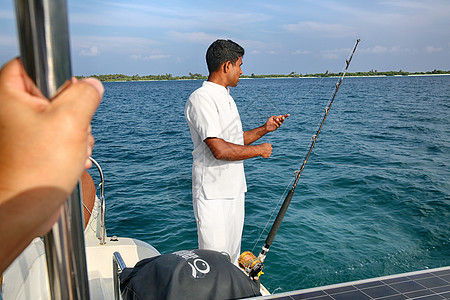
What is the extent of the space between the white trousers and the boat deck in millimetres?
1212

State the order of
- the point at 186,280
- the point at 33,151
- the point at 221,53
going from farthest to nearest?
1. the point at 221,53
2. the point at 186,280
3. the point at 33,151

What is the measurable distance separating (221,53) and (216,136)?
546 millimetres

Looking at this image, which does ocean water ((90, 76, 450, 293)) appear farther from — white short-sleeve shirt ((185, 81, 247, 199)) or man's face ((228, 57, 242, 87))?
white short-sleeve shirt ((185, 81, 247, 199))

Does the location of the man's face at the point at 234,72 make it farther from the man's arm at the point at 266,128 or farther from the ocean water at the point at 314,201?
the ocean water at the point at 314,201

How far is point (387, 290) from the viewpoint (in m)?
1.34

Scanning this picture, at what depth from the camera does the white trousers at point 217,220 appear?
8.15 feet

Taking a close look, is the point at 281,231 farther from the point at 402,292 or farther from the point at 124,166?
the point at 124,166

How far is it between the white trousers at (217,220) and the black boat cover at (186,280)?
1.10m

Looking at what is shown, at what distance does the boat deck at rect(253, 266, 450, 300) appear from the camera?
1.29 meters

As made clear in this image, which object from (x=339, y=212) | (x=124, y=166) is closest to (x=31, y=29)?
(x=339, y=212)

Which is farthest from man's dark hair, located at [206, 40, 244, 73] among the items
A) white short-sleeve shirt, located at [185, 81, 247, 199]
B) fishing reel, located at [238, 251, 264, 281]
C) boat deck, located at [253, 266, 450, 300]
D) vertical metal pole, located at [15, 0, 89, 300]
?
vertical metal pole, located at [15, 0, 89, 300]

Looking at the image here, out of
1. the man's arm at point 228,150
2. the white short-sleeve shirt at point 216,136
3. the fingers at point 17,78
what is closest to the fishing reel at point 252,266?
the white short-sleeve shirt at point 216,136

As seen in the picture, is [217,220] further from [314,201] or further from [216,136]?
[314,201]

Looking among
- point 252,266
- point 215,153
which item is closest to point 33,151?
point 215,153
